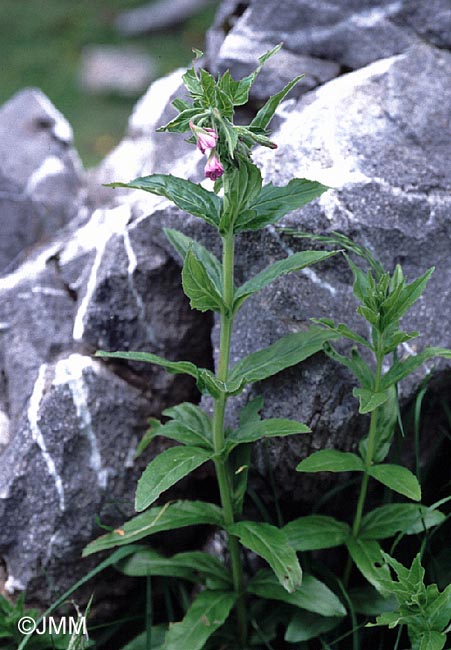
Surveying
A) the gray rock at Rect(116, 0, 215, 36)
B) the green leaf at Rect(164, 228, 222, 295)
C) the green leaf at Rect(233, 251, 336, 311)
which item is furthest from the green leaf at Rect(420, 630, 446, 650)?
the gray rock at Rect(116, 0, 215, 36)

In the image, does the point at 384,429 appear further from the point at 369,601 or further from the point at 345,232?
the point at 345,232

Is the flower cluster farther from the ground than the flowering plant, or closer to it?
farther from the ground

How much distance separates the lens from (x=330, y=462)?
2.44 metres

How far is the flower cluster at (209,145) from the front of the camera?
2.03 m

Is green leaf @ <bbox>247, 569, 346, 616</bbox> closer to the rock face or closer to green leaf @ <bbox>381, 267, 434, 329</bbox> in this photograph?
the rock face

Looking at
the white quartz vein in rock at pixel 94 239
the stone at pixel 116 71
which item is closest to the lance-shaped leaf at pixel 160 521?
the white quartz vein in rock at pixel 94 239

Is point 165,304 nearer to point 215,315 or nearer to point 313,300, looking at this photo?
point 215,315

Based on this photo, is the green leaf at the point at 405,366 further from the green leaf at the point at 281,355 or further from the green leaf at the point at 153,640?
the green leaf at the point at 153,640

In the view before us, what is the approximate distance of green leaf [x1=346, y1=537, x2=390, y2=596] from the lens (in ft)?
7.61

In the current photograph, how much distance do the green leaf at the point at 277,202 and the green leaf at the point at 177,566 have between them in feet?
3.48

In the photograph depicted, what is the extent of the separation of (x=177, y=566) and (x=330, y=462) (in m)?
0.65

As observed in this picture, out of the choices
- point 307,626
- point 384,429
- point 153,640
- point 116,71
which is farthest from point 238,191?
point 116,71

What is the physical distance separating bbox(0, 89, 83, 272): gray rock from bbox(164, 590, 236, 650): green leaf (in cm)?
182

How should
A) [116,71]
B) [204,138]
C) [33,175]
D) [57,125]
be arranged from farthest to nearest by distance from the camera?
1. [116,71]
2. [57,125]
3. [33,175]
4. [204,138]
